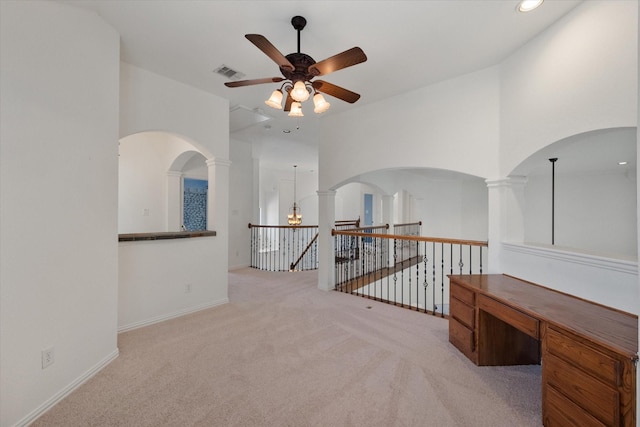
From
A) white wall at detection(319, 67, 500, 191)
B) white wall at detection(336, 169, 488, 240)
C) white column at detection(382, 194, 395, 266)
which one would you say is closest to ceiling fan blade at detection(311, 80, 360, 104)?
white wall at detection(319, 67, 500, 191)

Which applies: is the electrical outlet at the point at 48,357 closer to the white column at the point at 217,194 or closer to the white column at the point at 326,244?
the white column at the point at 217,194

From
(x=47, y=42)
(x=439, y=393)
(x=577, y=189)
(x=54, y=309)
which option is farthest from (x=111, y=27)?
(x=577, y=189)

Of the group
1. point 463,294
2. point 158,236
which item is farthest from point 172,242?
point 463,294

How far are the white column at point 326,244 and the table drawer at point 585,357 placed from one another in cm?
333

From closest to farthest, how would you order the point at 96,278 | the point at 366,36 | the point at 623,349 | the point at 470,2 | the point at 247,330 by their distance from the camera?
1. the point at 623,349
2. the point at 470,2
3. the point at 96,278
4. the point at 366,36
5. the point at 247,330

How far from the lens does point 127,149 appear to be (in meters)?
4.85

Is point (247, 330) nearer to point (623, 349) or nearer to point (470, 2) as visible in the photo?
point (623, 349)

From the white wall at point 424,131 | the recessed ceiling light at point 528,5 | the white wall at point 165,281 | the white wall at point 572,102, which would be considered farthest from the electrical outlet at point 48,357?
the recessed ceiling light at point 528,5

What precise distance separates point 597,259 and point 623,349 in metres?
0.93

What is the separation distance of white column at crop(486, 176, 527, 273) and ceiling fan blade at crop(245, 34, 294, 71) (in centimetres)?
252

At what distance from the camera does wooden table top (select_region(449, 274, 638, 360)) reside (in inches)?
55.2

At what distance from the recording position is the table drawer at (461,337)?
2.42 m

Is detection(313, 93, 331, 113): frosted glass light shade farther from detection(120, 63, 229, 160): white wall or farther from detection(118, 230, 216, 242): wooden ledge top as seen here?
detection(118, 230, 216, 242): wooden ledge top

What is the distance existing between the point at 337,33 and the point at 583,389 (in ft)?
10.3
